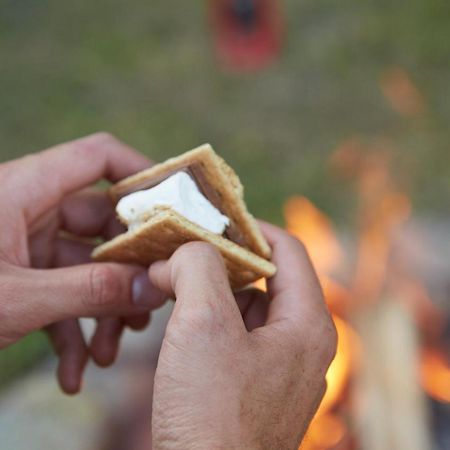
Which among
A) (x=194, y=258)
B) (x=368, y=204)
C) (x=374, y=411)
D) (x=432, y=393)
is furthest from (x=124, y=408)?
(x=368, y=204)

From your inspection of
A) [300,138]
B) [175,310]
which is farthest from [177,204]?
[300,138]

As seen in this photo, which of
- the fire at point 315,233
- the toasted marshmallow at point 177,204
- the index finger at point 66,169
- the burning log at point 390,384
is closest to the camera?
the toasted marshmallow at point 177,204

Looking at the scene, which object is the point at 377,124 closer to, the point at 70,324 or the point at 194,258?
the point at 70,324

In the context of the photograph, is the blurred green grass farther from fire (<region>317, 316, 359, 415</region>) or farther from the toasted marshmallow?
the toasted marshmallow

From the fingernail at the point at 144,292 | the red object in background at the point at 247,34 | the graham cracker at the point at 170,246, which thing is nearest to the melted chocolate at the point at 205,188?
the graham cracker at the point at 170,246

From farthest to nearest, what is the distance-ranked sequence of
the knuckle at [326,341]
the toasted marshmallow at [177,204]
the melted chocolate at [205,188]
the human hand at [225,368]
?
1. the melted chocolate at [205,188]
2. the toasted marshmallow at [177,204]
3. the knuckle at [326,341]
4. the human hand at [225,368]

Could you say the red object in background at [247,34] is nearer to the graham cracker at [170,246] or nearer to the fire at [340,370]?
the fire at [340,370]

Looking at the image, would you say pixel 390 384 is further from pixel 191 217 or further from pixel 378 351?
pixel 191 217
